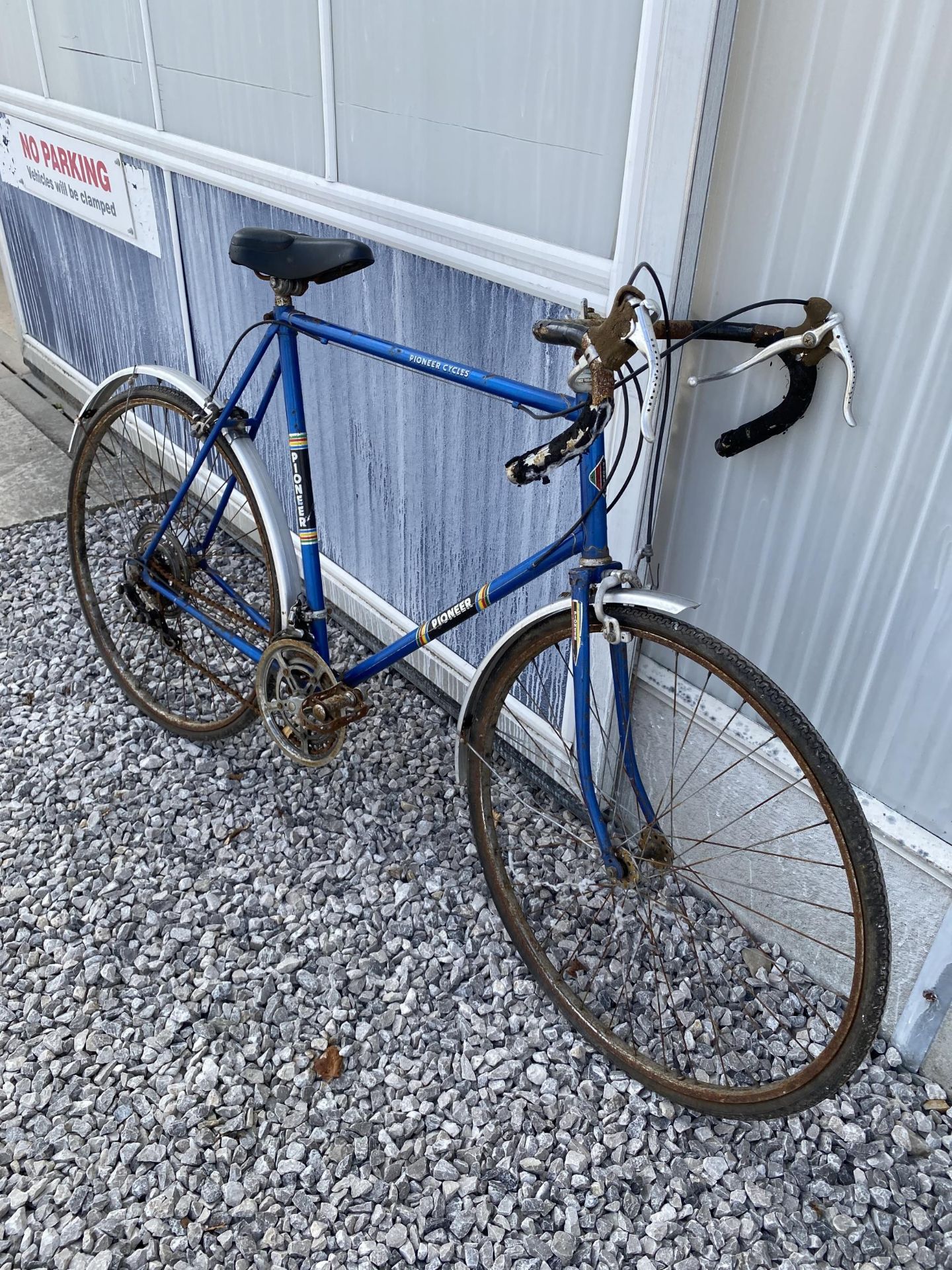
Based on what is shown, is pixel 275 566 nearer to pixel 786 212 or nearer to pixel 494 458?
pixel 494 458

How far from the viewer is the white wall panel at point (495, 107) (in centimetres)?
205

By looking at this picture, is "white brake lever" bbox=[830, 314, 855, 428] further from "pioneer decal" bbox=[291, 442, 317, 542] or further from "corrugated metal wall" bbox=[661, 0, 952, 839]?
"pioneer decal" bbox=[291, 442, 317, 542]

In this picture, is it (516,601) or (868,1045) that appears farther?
(516,601)

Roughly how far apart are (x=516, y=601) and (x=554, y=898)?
2.70 feet

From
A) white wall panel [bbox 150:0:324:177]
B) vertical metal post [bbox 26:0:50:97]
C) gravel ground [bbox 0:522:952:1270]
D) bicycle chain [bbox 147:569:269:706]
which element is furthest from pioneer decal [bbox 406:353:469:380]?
vertical metal post [bbox 26:0:50:97]

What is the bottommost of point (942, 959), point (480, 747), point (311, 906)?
point (311, 906)

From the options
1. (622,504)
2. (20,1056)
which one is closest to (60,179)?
(622,504)

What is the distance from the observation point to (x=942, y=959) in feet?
6.68

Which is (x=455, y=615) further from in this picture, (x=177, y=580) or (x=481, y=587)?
(x=177, y=580)

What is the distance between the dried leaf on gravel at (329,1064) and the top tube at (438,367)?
1.47 m

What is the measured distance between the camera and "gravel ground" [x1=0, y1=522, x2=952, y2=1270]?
1.90 meters

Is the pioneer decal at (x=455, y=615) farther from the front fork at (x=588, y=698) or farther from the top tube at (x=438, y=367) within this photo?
the top tube at (x=438, y=367)

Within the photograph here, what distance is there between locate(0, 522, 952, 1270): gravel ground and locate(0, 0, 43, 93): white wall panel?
3.53m

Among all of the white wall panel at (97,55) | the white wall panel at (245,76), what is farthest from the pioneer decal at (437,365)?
the white wall panel at (97,55)
